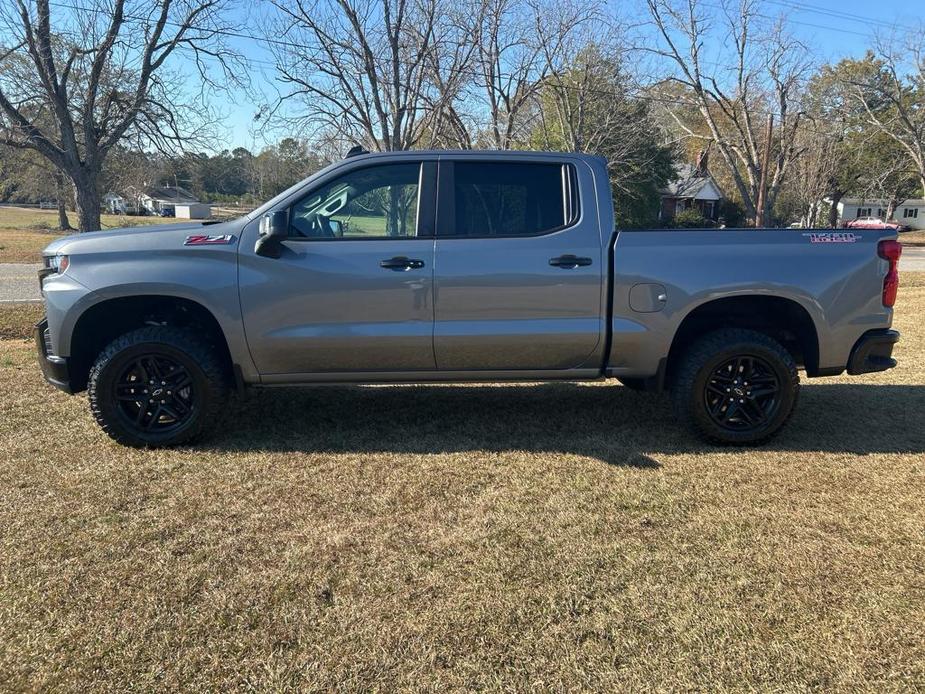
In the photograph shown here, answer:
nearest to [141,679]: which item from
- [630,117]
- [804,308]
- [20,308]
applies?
[804,308]

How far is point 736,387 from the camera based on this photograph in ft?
14.3

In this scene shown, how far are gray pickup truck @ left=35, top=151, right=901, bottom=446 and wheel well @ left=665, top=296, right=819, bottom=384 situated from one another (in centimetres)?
4

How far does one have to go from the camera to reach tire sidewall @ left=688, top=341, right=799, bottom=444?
4273 millimetres

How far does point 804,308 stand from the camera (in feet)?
14.0

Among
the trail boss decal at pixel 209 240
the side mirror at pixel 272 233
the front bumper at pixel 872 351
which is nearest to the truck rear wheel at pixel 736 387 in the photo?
the front bumper at pixel 872 351

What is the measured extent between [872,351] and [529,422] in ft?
7.61

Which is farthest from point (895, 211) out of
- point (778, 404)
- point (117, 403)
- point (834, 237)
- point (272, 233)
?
point (117, 403)

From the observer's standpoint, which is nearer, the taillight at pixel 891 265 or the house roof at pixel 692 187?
the taillight at pixel 891 265

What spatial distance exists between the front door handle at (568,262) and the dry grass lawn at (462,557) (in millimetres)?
1187

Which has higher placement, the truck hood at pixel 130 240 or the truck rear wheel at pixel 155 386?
the truck hood at pixel 130 240

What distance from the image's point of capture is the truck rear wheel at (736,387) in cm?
429

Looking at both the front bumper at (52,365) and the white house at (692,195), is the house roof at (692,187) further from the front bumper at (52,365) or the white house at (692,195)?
the front bumper at (52,365)

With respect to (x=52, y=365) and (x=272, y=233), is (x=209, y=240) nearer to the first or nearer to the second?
(x=272, y=233)

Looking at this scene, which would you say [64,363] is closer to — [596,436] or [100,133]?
[596,436]
